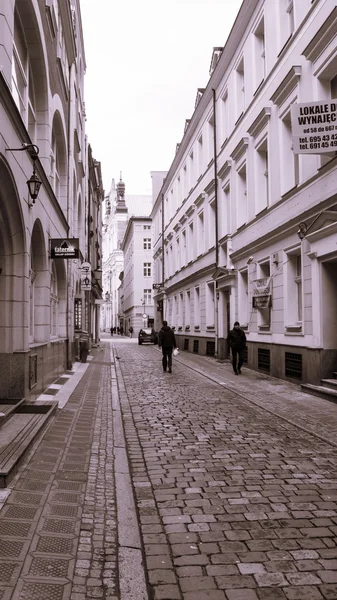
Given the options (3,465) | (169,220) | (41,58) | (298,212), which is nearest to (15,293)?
(3,465)

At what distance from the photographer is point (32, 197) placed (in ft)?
29.6

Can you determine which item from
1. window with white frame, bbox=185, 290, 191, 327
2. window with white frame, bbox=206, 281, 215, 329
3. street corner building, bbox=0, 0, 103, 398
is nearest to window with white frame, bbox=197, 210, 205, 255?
window with white frame, bbox=206, 281, 215, 329

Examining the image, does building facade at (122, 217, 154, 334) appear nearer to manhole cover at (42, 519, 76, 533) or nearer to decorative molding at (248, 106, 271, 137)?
decorative molding at (248, 106, 271, 137)

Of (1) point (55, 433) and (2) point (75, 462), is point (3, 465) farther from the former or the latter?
(1) point (55, 433)

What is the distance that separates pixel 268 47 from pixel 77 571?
1576 centimetres

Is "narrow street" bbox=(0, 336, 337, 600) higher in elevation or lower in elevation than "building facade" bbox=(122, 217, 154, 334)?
lower

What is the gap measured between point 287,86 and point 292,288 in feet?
16.7

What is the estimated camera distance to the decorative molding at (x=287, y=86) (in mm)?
13305

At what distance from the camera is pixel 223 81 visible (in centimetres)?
2205

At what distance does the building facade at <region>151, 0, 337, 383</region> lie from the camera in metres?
12.1

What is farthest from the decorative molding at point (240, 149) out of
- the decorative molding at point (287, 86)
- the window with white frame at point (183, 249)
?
the window with white frame at point (183, 249)

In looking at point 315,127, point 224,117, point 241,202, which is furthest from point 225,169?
point 315,127

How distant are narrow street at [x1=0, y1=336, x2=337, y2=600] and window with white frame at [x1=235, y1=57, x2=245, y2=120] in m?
13.3

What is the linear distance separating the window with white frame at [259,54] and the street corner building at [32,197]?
587 cm
